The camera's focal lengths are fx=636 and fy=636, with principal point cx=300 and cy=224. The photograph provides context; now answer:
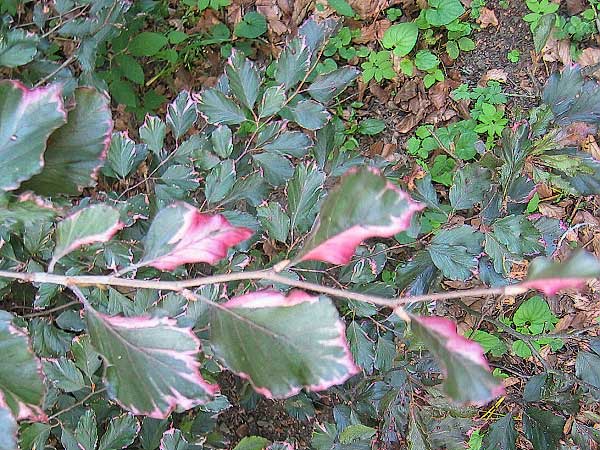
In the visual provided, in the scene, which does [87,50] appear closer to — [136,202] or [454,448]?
[136,202]

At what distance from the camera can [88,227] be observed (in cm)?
70

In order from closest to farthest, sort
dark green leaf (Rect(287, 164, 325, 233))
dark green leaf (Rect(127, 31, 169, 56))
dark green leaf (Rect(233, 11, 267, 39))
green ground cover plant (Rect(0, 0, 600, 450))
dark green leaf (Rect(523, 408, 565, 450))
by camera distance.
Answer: green ground cover plant (Rect(0, 0, 600, 450))
dark green leaf (Rect(287, 164, 325, 233))
dark green leaf (Rect(523, 408, 565, 450))
dark green leaf (Rect(127, 31, 169, 56))
dark green leaf (Rect(233, 11, 267, 39))

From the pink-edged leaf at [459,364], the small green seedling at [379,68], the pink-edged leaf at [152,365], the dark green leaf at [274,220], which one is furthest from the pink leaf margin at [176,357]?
the small green seedling at [379,68]

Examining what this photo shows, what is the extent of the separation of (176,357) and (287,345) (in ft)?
0.41

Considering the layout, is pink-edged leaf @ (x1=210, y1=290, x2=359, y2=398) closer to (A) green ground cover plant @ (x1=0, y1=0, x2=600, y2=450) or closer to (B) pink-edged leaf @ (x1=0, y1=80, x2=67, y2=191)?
(A) green ground cover plant @ (x1=0, y1=0, x2=600, y2=450)

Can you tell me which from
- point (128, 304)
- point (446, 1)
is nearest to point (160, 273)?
point (128, 304)

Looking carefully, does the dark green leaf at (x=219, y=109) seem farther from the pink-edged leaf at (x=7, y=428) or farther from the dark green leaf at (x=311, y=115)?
the pink-edged leaf at (x=7, y=428)

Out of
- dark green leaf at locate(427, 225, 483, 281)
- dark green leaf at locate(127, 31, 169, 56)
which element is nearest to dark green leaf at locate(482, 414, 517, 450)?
dark green leaf at locate(427, 225, 483, 281)

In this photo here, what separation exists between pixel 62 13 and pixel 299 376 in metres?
1.08

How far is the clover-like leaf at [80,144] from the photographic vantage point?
73 centimetres

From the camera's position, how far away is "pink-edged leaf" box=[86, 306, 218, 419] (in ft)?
2.10

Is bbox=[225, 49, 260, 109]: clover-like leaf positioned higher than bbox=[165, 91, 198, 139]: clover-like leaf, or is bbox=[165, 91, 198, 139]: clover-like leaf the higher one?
bbox=[225, 49, 260, 109]: clover-like leaf

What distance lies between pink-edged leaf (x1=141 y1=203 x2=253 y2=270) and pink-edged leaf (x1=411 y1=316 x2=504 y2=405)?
0.20 metres

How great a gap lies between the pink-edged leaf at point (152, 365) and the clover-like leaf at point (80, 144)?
0.61ft
